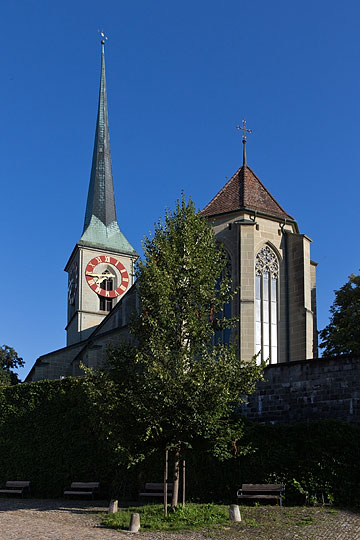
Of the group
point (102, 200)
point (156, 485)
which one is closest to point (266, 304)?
point (156, 485)

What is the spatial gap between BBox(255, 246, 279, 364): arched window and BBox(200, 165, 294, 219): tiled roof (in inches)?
83.6

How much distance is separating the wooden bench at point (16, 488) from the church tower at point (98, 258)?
37654mm

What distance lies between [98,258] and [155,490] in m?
46.3

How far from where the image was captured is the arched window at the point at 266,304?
30.5 metres

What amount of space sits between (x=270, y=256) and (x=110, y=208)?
131 feet

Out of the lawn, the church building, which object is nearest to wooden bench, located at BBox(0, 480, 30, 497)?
the lawn

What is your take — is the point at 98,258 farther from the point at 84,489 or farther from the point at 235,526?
the point at 235,526

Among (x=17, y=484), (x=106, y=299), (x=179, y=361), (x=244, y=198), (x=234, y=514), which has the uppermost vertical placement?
(x=244, y=198)

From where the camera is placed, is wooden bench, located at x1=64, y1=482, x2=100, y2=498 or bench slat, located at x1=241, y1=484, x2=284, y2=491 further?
wooden bench, located at x1=64, y1=482, x2=100, y2=498

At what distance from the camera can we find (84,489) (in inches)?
927

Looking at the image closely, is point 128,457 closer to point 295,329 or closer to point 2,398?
point 2,398

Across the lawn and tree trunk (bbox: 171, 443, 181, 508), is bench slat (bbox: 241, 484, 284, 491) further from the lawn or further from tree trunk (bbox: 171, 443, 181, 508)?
tree trunk (bbox: 171, 443, 181, 508)

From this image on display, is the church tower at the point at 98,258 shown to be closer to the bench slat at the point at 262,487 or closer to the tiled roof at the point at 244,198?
the tiled roof at the point at 244,198

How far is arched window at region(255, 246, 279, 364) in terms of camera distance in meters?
30.5
